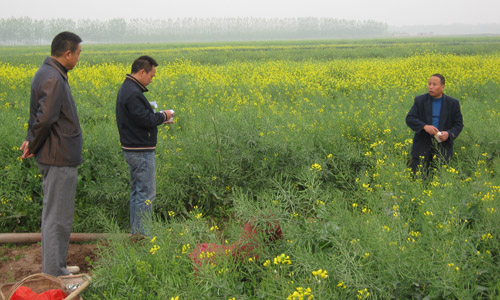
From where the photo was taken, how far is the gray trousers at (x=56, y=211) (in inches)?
136

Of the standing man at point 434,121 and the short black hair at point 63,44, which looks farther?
the standing man at point 434,121

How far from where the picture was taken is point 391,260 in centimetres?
257

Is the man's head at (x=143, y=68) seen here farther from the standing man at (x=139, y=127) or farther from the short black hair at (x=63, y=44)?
the short black hair at (x=63, y=44)

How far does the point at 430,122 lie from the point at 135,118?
12.2 feet

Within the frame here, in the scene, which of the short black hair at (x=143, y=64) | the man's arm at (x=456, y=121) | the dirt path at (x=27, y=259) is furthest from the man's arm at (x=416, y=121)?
the dirt path at (x=27, y=259)

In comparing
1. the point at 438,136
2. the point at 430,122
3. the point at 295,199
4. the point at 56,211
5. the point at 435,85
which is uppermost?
the point at 435,85

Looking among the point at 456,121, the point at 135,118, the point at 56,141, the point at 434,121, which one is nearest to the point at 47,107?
the point at 56,141

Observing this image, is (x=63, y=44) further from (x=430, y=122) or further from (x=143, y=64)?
(x=430, y=122)

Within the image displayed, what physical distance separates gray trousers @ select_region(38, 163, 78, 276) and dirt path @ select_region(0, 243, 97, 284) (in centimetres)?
38

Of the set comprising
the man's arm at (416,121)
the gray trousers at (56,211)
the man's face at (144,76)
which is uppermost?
the man's face at (144,76)

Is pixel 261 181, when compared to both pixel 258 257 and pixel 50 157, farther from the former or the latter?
pixel 50 157

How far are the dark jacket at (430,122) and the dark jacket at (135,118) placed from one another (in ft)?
10.7

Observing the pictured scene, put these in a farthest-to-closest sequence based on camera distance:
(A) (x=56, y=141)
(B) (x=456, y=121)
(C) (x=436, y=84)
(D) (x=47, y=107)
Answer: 1. (B) (x=456, y=121)
2. (C) (x=436, y=84)
3. (A) (x=56, y=141)
4. (D) (x=47, y=107)

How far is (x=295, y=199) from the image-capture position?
11.5 feet
